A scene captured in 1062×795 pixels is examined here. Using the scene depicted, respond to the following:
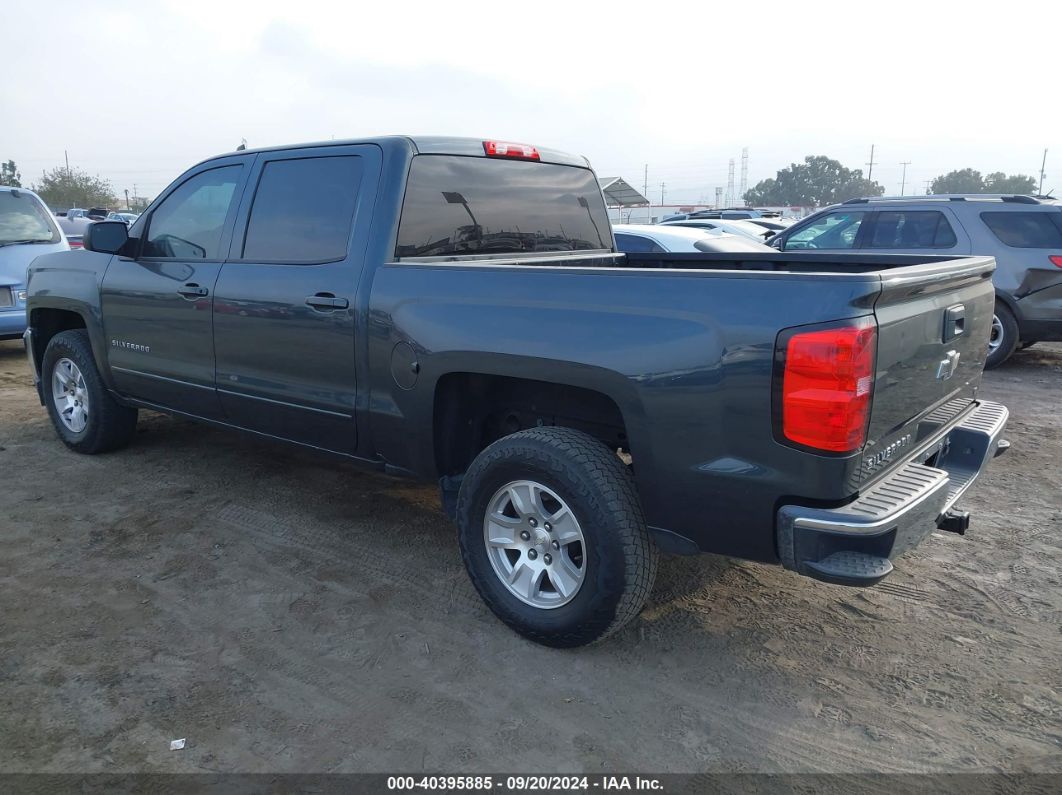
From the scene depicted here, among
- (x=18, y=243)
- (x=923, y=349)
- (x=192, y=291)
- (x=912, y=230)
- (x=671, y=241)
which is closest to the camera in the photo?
(x=923, y=349)

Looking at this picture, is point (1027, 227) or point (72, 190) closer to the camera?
point (1027, 227)

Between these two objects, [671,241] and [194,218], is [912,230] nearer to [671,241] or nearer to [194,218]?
[671,241]

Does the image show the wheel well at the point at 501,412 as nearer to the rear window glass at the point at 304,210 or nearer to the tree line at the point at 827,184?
the rear window glass at the point at 304,210

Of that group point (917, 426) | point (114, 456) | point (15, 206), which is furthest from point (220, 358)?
point (15, 206)

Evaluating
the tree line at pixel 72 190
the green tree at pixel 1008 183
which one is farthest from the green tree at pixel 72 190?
the green tree at pixel 1008 183

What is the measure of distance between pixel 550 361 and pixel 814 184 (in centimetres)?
8405

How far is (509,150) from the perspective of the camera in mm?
4324

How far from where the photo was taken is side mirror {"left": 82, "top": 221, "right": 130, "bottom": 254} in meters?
4.73

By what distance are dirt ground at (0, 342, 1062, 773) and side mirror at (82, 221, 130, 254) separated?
1.46 m

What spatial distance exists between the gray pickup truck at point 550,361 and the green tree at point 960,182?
82381 millimetres

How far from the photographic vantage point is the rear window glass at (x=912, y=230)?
859cm

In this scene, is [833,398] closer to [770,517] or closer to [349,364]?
[770,517]

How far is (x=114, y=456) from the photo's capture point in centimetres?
559

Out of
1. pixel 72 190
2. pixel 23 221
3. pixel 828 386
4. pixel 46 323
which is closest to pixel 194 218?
pixel 46 323
